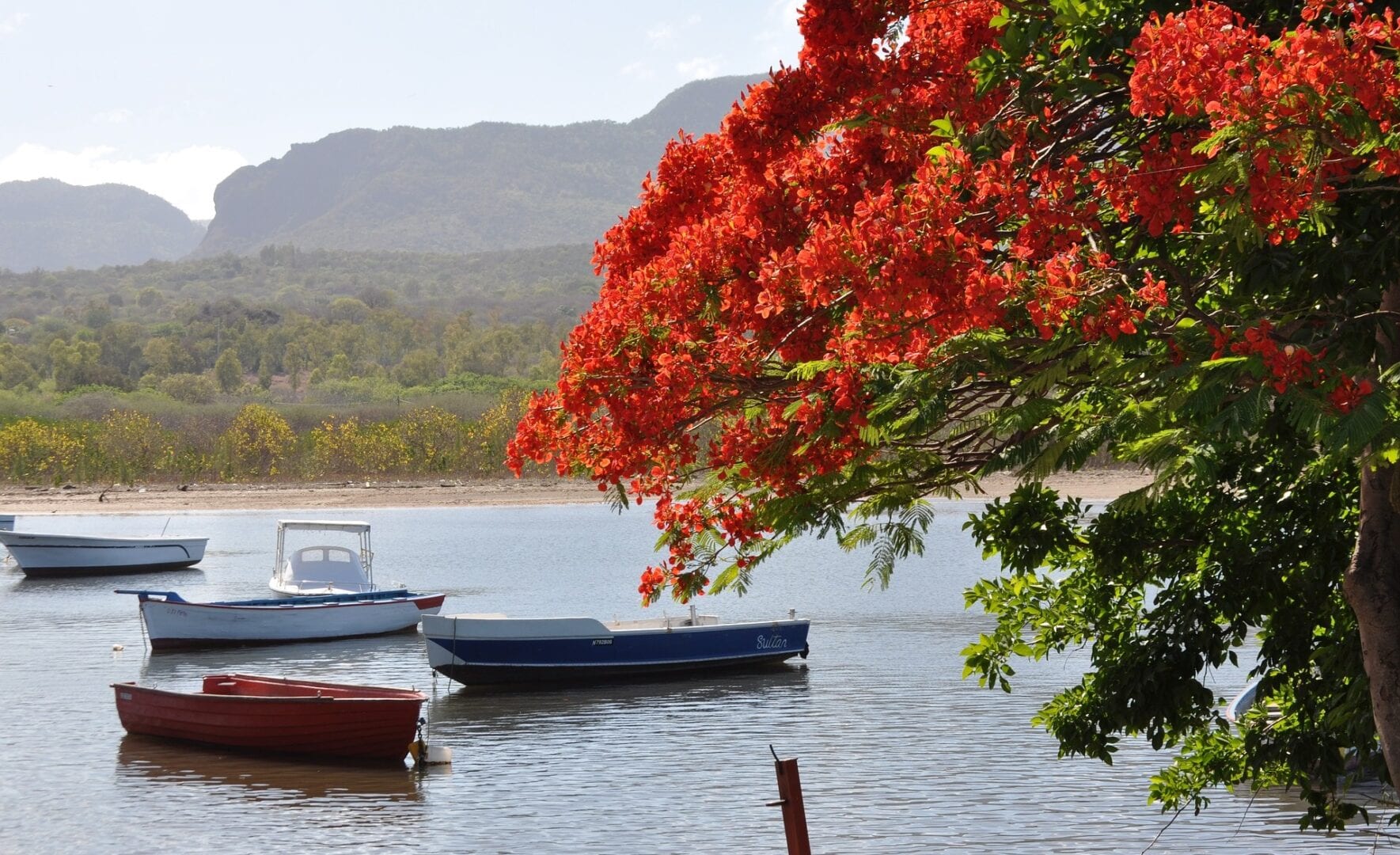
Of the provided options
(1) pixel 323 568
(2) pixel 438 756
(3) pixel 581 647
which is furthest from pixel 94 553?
(2) pixel 438 756

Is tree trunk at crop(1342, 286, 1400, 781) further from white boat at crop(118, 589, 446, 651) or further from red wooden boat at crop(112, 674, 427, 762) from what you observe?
white boat at crop(118, 589, 446, 651)

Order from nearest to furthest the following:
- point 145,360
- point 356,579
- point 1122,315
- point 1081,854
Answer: point 1122,315 < point 1081,854 < point 356,579 < point 145,360

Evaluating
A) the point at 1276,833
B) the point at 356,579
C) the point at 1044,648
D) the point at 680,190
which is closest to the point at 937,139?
the point at 680,190

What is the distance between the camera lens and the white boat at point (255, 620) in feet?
110

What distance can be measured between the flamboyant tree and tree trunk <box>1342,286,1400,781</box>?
0.02 metres

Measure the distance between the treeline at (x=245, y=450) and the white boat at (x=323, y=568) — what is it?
207 ft

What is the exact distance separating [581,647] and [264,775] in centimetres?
818

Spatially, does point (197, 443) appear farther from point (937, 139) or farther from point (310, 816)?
point (937, 139)

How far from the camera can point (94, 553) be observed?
52.8m

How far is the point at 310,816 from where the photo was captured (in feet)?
63.9

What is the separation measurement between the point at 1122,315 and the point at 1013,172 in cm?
81

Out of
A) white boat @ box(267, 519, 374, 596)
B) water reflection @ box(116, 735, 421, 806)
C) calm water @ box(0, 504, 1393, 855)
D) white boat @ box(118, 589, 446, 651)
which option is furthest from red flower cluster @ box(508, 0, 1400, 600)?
white boat @ box(267, 519, 374, 596)

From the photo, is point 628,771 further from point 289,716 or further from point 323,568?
point 323,568

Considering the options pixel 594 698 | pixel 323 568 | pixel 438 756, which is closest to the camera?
pixel 438 756
